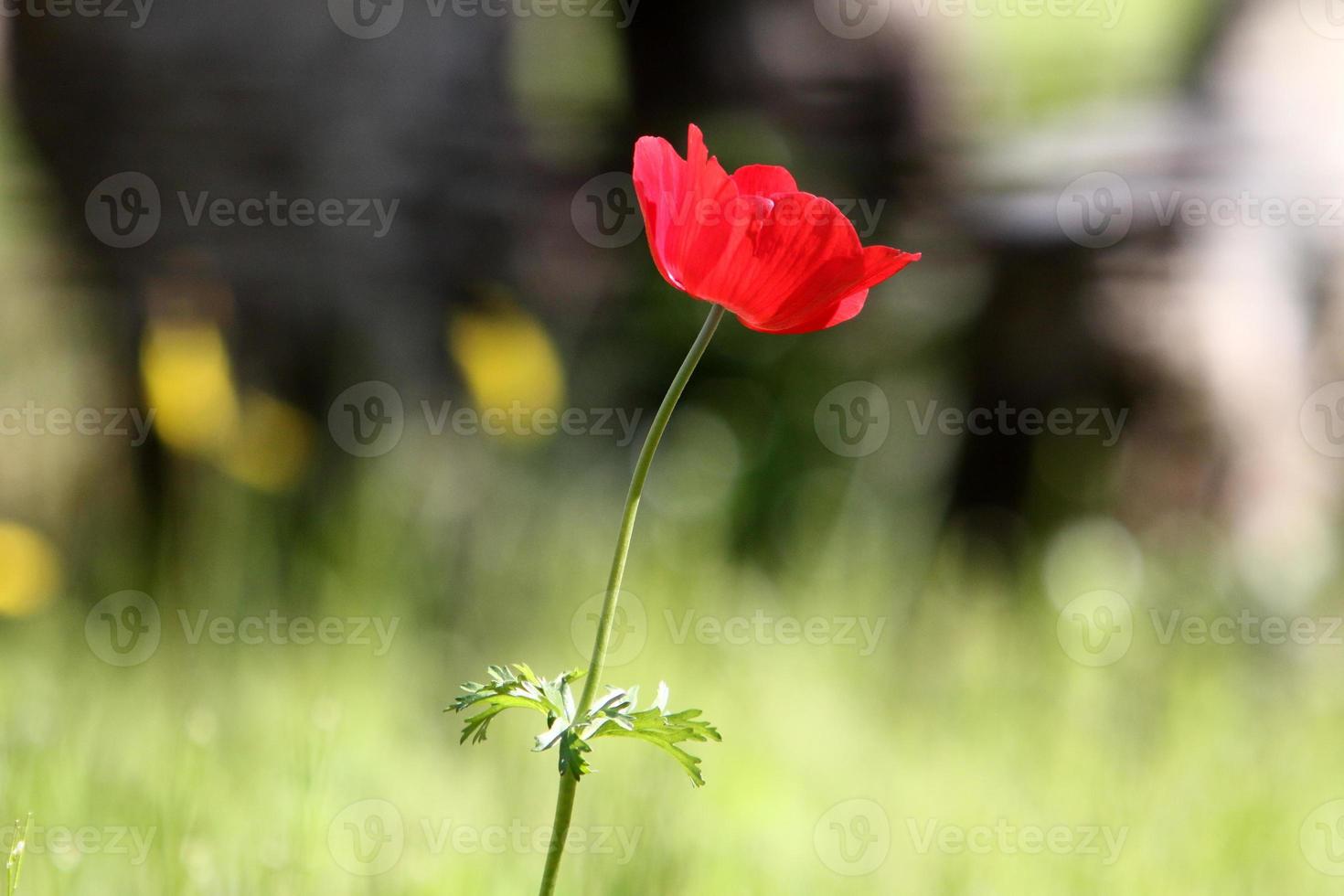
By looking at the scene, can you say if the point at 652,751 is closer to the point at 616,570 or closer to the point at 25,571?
the point at 616,570

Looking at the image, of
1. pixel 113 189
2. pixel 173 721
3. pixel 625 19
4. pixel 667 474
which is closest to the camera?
pixel 173 721

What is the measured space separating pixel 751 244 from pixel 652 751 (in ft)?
3.72

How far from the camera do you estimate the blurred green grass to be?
51.6 inches

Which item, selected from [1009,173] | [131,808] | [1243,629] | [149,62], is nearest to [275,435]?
[149,62]

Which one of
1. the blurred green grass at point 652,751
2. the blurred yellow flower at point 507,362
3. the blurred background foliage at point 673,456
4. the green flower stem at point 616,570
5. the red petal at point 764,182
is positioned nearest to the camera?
the green flower stem at point 616,570

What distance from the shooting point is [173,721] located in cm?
162

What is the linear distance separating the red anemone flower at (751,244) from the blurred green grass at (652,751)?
0.80m

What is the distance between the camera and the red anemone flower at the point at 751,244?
26.3 inches

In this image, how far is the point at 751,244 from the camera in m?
0.68

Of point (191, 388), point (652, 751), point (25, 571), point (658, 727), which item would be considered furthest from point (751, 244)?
point (25, 571)

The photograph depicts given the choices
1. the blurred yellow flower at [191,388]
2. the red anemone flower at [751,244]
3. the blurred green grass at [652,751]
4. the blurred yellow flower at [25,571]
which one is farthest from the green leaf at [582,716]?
the blurred yellow flower at [25,571]

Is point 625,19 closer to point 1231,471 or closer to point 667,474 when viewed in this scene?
point 667,474

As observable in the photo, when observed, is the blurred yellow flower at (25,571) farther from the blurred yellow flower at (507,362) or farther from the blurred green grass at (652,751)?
A: the blurred yellow flower at (507,362)

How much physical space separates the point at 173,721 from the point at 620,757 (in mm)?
680
